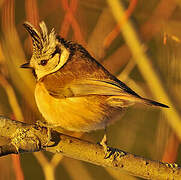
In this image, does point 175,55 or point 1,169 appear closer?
point 175,55

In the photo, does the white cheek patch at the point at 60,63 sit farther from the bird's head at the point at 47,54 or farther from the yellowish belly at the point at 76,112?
the yellowish belly at the point at 76,112

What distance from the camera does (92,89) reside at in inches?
71.5

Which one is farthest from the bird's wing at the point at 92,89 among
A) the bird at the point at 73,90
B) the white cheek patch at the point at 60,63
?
the white cheek patch at the point at 60,63

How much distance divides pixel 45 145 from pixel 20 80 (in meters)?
0.81

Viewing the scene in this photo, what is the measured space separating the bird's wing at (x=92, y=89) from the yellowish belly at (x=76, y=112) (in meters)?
0.03

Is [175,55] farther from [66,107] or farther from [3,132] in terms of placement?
[3,132]

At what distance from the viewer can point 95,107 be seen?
1.85m

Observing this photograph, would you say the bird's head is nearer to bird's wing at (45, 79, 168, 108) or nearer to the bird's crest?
the bird's crest

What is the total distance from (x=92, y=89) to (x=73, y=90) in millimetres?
101

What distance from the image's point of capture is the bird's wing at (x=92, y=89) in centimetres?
178

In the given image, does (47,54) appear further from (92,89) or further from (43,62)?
(92,89)

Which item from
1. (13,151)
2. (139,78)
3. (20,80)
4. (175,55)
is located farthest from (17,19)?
(13,151)

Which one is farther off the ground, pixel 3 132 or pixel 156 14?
pixel 156 14

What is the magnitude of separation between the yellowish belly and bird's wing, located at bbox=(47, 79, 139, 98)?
3 cm
